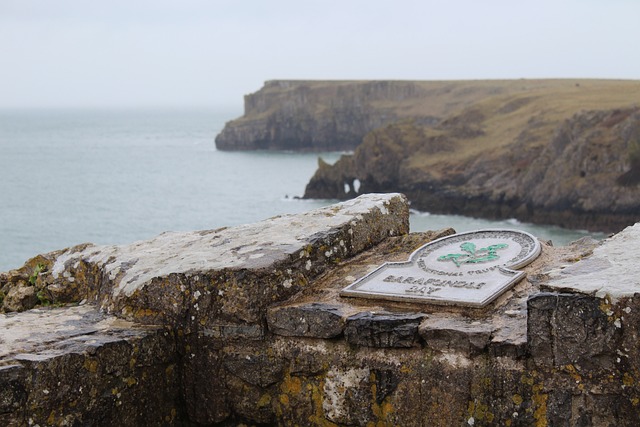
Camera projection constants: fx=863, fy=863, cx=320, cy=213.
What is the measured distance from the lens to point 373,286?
662 centimetres

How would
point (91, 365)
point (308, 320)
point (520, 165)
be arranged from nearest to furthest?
point (91, 365) < point (308, 320) < point (520, 165)

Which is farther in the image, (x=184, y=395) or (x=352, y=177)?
(x=352, y=177)

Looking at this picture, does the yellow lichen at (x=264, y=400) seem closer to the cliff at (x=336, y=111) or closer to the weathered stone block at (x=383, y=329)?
the weathered stone block at (x=383, y=329)

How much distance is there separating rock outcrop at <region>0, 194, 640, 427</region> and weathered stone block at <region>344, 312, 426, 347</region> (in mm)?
10

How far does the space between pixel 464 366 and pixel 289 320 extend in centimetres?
138

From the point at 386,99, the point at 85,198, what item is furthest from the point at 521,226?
the point at 386,99

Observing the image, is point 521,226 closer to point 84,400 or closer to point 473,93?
point 84,400

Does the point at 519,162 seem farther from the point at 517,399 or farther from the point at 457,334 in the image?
the point at 517,399

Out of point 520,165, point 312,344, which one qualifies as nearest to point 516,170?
point 520,165

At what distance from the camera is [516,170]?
71.7 metres

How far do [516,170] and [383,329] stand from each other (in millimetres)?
67710

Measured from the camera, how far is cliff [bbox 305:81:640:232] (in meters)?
60.8

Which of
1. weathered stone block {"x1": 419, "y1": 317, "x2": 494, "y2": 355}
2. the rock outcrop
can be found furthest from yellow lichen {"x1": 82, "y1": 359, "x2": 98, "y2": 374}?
weathered stone block {"x1": 419, "y1": 317, "x2": 494, "y2": 355}

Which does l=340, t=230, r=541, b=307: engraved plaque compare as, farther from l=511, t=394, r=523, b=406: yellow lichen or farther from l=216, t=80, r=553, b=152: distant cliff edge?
l=216, t=80, r=553, b=152: distant cliff edge
